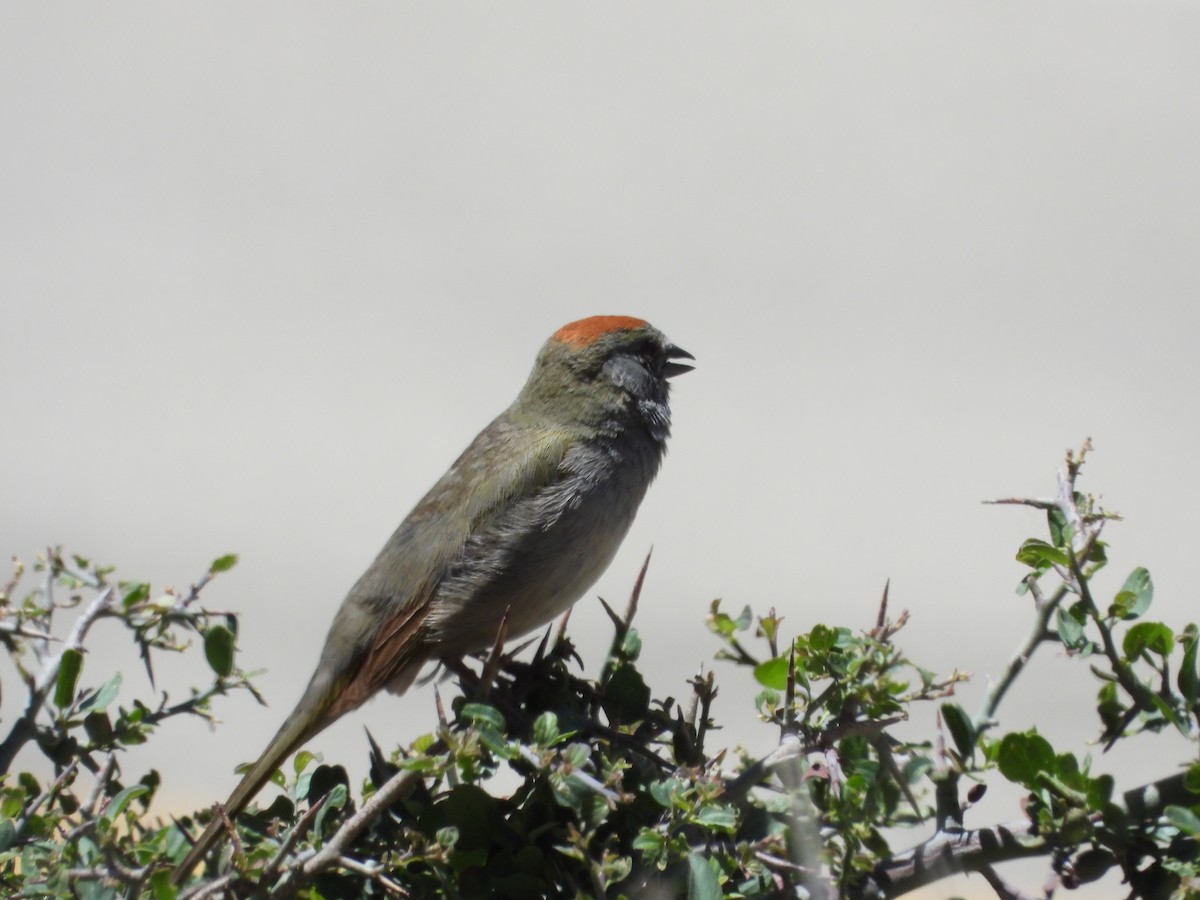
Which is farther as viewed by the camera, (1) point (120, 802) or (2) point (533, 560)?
(2) point (533, 560)

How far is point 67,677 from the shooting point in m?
2.05

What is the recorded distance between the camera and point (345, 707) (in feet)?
9.93

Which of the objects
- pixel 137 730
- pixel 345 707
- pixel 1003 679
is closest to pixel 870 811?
pixel 1003 679

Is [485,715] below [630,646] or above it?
below

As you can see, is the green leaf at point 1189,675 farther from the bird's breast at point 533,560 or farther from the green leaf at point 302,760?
the bird's breast at point 533,560

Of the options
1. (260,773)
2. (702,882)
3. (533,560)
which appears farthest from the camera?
(533,560)

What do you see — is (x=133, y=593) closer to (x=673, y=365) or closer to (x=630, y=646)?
(x=630, y=646)

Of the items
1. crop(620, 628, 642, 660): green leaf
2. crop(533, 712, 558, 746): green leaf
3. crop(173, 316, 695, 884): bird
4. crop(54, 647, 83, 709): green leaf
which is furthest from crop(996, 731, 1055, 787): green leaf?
crop(173, 316, 695, 884): bird

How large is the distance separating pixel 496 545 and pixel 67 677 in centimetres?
150

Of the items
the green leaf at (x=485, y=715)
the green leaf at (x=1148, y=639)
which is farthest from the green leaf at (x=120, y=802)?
the green leaf at (x=1148, y=639)

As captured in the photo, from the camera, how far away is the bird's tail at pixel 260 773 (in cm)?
204

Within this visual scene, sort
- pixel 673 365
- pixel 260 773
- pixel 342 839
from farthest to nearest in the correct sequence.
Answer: pixel 673 365, pixel 260 773, pixel 342 839

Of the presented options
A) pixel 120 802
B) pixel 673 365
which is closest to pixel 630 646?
pixel 120 802

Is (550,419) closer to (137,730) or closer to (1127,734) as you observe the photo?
(137,730)
